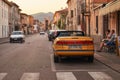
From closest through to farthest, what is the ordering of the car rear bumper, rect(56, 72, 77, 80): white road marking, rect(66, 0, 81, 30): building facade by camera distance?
rect(56, 72, 77, 80): white road marking, the car rear bumper, rect(66, 0, 81, 30): building facade

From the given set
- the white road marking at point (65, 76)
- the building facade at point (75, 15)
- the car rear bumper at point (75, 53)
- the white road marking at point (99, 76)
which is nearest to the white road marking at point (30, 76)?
the white road marking at point (65, 76)

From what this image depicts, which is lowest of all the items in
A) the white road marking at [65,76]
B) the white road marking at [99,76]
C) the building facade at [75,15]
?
the white road marking at [99,76]

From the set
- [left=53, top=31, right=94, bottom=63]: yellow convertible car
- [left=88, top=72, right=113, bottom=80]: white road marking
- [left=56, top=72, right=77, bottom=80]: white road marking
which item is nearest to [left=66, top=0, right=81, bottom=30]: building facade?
[left=53, top=31, right=94, bottom=63]: yellow convertible car

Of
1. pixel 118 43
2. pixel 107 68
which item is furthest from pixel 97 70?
pixel 118 43

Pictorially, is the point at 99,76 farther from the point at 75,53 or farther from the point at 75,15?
the point at 75,15

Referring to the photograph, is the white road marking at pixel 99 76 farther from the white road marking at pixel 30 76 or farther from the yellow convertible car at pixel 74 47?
the yellow convertible car at pixel 74 47

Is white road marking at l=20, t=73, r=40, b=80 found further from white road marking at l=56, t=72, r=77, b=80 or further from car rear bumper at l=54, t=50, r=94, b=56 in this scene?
car rear bumper at l=54, t=50, r=94, b=56

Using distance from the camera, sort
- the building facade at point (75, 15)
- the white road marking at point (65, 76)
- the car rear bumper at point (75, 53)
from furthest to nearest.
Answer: the building facade at point (75, 15)
the car rear bumper at point (75, 53)
the white road marking at point (65, 76)

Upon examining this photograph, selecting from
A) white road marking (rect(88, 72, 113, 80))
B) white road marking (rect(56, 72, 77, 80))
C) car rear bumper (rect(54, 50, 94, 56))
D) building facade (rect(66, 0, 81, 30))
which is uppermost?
building facade (rect(66, 0, 81, 30))

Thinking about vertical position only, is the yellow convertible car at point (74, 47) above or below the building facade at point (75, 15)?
below

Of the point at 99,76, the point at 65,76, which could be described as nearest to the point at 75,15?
the point at 99,76

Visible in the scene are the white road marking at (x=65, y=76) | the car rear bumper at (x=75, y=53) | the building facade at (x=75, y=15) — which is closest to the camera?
the white road marking at (x=65, y=76)

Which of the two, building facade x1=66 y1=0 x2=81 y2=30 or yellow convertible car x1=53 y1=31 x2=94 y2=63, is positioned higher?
building facade x1=66 y1=0 x2=81 y2=30

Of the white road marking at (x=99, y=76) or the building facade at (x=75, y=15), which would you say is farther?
the building facade at (x=75, y=15)
